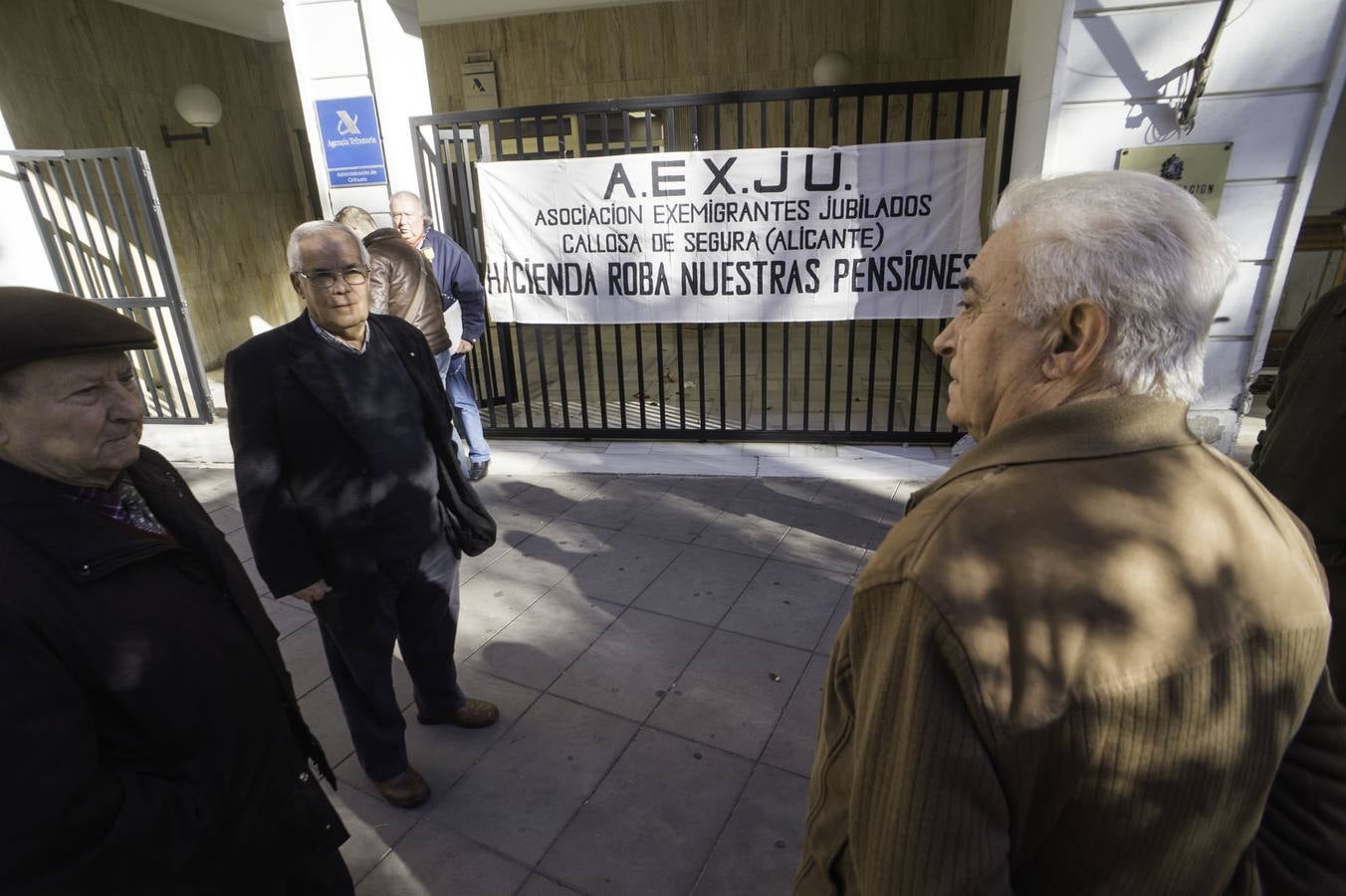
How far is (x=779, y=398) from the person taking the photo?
702 cm

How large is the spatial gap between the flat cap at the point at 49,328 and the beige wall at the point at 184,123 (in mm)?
7416

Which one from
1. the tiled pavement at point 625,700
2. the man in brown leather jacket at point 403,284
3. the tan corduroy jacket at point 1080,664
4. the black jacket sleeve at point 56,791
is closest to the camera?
the tan corduroy jacket at point 1080,664

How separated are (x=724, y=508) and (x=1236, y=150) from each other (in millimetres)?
3554

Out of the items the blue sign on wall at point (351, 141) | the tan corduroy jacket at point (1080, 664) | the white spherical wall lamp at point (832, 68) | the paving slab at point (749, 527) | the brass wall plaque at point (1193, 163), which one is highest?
the white spherical wall lamp at point (832, 68)

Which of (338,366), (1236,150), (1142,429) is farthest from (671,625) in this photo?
(1236,150)

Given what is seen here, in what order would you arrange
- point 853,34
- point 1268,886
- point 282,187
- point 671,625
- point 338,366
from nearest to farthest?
point 1268,886 < point 338,366 < point 671,625 < point 853,34 < point 282,187

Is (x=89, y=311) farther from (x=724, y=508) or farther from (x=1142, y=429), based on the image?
(x=724, y=508)

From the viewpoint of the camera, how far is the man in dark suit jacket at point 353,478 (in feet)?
6.57

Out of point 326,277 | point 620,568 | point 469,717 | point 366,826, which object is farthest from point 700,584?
point 326,277

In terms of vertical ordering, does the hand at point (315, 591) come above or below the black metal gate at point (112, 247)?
below

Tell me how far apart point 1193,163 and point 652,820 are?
4.37 metres

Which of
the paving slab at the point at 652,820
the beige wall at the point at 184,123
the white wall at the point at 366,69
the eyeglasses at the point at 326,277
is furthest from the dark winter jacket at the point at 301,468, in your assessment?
the beige wall at the point at 184,123

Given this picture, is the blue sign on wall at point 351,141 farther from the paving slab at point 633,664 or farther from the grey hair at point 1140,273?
the grey hair at point 1140,273

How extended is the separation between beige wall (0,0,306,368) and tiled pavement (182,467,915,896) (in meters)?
A: 5.33
